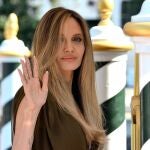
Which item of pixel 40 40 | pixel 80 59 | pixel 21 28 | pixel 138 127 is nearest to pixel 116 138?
pixel 138 127

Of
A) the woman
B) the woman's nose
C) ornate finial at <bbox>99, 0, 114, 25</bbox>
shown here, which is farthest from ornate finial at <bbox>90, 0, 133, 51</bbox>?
the woman's nose

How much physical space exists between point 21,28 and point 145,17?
845 cm

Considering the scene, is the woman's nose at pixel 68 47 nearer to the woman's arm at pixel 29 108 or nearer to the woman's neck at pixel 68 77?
the woman's neck at pixel 68 77

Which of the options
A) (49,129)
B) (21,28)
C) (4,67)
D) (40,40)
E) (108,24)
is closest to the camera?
(49,129)

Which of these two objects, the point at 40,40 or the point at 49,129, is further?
the point at 40,40

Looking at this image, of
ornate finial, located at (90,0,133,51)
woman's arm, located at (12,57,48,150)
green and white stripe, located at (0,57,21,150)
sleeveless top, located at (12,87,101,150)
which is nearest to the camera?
woman's arm, located at (12,57,48,150)

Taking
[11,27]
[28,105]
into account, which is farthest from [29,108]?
[11,27]

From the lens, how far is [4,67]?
306 centimetres

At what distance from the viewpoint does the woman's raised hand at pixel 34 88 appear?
6.21 feet

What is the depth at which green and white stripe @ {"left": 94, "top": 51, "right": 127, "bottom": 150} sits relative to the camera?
266 cm

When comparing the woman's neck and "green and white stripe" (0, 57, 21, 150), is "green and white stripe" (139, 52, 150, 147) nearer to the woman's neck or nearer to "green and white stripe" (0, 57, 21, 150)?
the woman's neck

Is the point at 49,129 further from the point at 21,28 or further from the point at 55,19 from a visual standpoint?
the point at 21,28

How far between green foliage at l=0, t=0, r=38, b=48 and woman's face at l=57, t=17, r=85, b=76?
8153mm

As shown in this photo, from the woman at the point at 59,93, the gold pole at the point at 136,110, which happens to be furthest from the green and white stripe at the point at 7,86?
the gold pole at the point at 136,110
